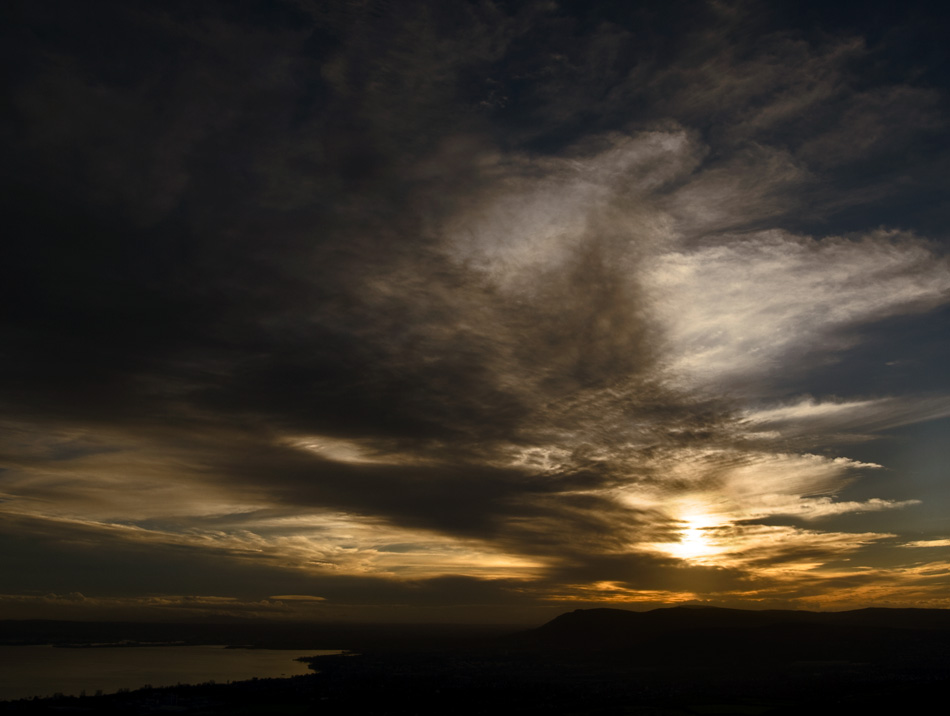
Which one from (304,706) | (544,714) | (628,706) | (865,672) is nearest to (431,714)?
(544,714)

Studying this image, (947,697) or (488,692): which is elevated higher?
(947,697)

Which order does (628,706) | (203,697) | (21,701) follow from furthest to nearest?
(203,697), (21,701), (628,706)

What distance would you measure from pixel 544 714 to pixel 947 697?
256ft

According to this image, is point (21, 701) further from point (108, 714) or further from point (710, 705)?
point (710, 705)

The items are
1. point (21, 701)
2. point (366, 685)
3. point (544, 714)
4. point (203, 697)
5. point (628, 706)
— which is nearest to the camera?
point (544, 714)

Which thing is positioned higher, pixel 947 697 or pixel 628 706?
pixel 947 697

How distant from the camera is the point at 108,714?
463 feet

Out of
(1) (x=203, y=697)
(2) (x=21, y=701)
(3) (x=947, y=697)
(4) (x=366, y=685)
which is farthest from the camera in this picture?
(4) (x=366, y=685)

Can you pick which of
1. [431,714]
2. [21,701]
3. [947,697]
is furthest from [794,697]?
[21,701]

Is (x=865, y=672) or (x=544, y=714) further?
(x=865, y=672)

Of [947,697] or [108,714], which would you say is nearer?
[947,697]

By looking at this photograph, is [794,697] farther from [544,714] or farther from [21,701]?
[21,701]

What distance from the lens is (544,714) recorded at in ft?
445

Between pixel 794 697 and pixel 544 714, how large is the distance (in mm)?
71880
